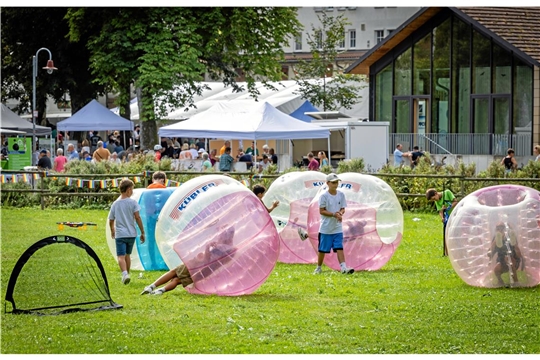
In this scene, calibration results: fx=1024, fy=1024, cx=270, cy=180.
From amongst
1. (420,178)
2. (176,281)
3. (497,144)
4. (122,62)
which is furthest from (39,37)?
(176,281)

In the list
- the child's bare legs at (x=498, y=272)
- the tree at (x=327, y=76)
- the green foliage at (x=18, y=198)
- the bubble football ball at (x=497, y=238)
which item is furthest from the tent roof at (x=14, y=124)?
the child's bare legs at (x=498, y=272)

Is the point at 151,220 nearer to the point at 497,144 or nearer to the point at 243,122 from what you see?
the point at 243,122

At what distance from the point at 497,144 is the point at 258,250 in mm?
26174

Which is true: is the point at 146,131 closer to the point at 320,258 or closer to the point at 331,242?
the point at 320,258

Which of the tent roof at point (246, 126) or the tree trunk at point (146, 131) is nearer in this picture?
the tent roof at point (246, 126)

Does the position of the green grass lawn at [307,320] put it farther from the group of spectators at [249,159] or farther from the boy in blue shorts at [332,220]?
the group of spectators at [249,159]

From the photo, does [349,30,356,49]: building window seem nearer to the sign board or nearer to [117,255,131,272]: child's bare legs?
the sign board

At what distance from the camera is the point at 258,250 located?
13.5 meters

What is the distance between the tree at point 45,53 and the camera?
47250 millimetres

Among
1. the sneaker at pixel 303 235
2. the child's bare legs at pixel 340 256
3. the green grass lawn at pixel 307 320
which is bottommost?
the green grass lawn at pixel 307 320

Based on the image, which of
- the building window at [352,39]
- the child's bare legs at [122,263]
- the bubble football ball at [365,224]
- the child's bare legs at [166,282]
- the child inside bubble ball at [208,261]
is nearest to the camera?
the child inside bubble ball at [208,261]

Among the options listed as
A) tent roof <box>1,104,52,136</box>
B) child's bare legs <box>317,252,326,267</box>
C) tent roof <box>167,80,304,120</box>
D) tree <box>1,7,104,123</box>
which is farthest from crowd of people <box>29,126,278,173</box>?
child's bare legs <box>317,252,326,267</box>

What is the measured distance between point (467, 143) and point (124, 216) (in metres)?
26.2

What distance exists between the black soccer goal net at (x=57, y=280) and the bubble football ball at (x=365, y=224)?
4654mm
